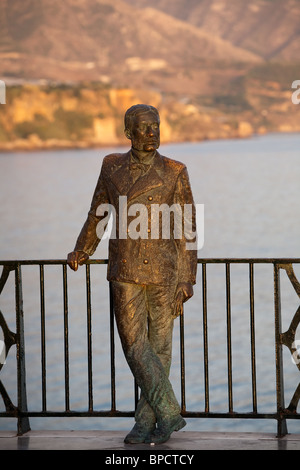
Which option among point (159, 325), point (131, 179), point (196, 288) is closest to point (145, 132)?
point (131, 179)

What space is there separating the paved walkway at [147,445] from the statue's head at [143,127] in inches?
60.4

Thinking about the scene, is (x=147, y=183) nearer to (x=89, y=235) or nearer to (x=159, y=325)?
(x=89, y=235)

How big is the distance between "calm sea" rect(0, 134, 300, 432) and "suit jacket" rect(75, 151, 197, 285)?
907 centimetres

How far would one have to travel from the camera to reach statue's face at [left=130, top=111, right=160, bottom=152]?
5.32m

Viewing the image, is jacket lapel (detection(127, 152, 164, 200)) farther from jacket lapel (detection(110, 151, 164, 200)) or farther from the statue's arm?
the statue's arm

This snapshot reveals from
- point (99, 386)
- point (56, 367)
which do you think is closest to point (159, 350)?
point (99, 386)

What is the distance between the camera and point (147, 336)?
17.7 ft

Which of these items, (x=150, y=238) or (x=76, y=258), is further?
(x=76, y=258)

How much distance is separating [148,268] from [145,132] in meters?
0.70

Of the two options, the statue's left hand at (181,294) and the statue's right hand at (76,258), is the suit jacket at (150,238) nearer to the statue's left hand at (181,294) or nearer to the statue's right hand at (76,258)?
the statue's left hand at (181,294)

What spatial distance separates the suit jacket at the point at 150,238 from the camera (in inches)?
209

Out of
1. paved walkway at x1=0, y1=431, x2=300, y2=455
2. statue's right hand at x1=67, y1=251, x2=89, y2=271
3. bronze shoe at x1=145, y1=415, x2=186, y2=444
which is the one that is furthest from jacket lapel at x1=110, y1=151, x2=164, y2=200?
paved walkway at x1=0, y1=431, x2=300, y2=455
